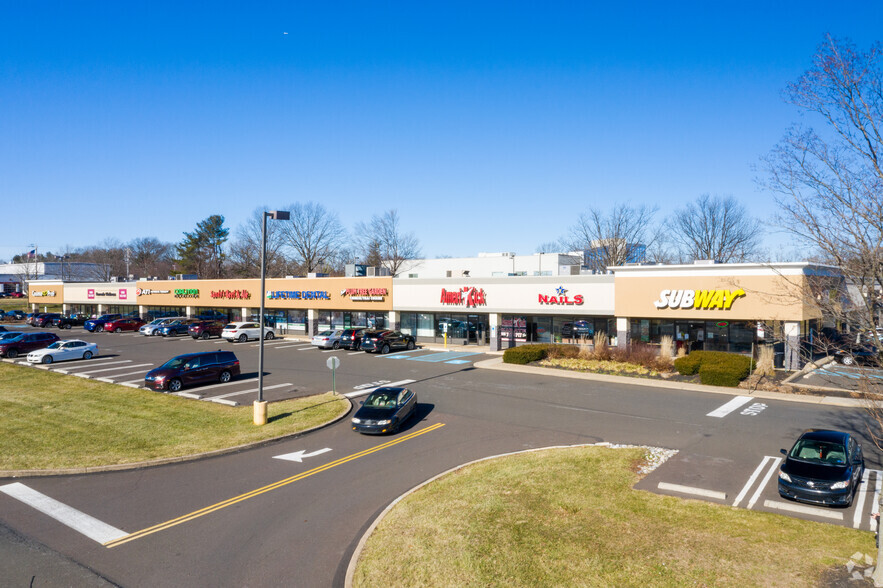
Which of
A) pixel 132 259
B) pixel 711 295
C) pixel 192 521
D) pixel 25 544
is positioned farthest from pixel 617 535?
pixel 132 259

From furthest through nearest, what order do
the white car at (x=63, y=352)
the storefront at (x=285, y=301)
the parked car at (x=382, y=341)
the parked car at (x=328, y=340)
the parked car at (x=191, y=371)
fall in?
the storefront at (x=285, y=301), the parked car at (x=328, y=340), the parked car at (x=382, y=341), the white car at (x=63, y=352), the parked car at (x=191, y=371)

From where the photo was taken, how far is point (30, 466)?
14.4 metres

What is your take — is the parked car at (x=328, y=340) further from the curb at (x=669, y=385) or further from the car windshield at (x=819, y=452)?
the car windshield at (x=819, y=452)

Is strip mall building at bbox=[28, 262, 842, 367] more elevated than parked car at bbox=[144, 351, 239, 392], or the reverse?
strip mall building at bbox=[28, 262, 842, 367]

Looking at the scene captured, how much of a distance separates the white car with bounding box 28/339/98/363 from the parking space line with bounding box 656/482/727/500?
36810mm

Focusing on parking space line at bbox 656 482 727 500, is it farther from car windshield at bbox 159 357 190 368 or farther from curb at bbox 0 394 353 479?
car windshield at bbox 159 357 190 368

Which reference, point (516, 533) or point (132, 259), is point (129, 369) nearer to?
point (516, 533)

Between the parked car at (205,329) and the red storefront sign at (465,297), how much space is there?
2224 centimetres

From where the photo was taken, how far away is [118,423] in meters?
19.2

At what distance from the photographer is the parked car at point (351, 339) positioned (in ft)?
133

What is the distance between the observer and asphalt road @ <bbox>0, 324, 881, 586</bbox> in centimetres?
943

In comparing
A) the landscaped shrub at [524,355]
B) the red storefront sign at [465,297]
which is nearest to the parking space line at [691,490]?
the landscaped shrub at [524,355]

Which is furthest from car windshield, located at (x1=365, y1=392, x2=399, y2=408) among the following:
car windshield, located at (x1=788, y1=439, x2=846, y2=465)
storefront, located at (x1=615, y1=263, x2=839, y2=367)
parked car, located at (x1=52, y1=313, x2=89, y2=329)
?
parked car, located at (x1=52, y1=313, x2=89, y2=329)

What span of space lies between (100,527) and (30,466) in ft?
18.0
